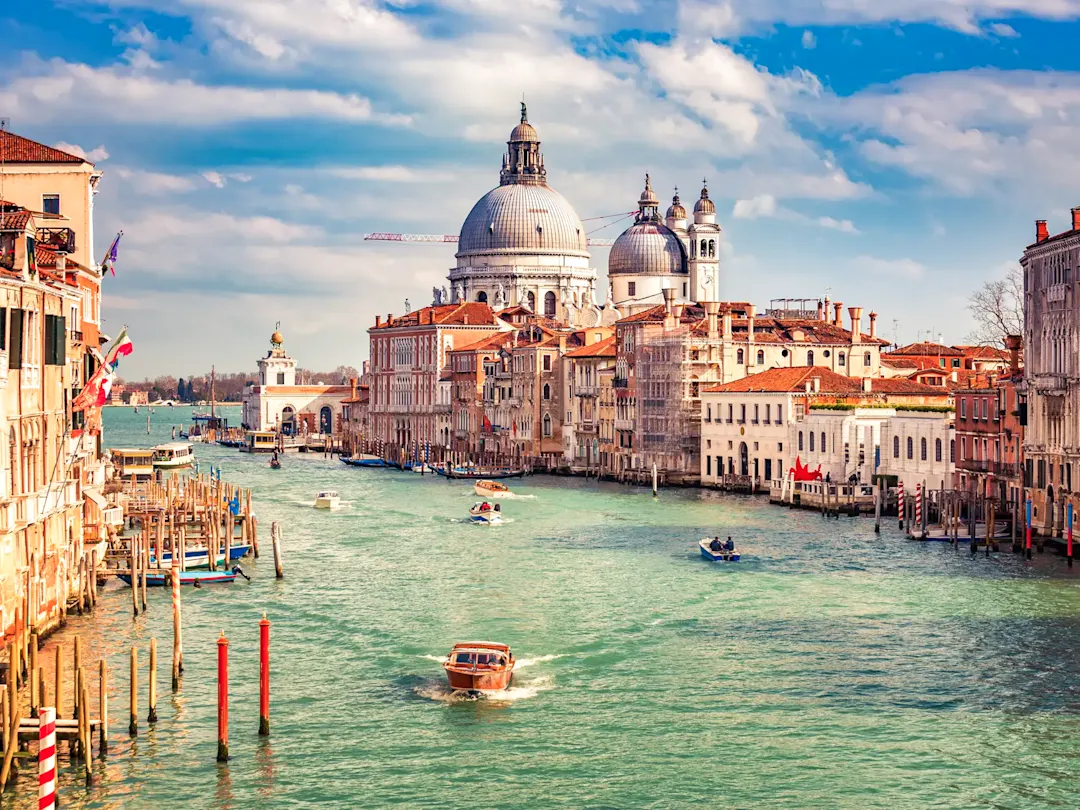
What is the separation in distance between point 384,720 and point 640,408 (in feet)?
146

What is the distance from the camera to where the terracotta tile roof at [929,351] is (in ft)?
232

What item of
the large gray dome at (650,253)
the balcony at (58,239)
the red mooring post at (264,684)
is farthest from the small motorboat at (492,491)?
the large gray dome at (650,253)

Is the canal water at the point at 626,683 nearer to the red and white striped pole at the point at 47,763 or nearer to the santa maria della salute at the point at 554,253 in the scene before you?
the red and white striped pole at the point at 47,763

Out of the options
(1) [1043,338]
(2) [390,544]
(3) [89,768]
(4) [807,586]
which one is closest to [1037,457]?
(1) [1043,338]

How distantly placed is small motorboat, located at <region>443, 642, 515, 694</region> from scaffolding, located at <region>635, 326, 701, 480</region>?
129ft

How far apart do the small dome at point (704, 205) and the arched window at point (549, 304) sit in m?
13.8

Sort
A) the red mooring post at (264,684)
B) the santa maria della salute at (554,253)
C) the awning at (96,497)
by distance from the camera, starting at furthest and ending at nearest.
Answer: the santa maria della salute at (554,253) → the awning at (96,497) → the red mooring post at (264,684)

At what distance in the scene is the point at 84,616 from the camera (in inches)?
1061

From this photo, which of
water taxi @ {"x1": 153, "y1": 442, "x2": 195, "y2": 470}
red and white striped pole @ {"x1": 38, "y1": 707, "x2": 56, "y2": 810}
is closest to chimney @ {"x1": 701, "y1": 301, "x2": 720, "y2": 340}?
water taxi @ {"x1": 153, "y1": 442, "x2": 195, "y2": 470}

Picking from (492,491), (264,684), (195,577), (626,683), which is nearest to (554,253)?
(492,491)

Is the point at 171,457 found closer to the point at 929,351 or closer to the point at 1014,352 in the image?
the point at 929,351

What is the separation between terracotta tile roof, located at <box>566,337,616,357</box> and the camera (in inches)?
2800

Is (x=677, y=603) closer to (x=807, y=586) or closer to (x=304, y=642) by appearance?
(x=807, y=586)

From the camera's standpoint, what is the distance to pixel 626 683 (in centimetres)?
2327
